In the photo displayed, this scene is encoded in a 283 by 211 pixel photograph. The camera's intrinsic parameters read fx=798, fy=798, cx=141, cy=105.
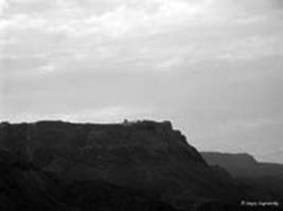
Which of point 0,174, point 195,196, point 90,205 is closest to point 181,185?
point 195,196

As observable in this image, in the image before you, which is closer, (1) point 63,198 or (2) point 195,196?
(1) point 63,198

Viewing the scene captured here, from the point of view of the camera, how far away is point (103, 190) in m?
166

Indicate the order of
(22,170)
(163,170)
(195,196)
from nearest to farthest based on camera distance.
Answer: (22,170) → (195,196) → (163,170)

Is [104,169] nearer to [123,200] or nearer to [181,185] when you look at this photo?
[181,185]

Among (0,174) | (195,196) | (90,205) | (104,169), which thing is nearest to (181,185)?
(195,196)

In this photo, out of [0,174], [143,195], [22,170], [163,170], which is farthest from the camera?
[163,170]

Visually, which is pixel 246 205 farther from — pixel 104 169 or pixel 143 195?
pixel 104 169

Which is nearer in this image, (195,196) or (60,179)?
(60,179)

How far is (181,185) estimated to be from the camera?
188m

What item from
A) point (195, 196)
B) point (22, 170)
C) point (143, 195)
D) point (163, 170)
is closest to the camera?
point (22, 170)

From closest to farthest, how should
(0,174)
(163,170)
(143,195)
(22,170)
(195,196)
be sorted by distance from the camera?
(0,174), (22,170), (143,195), (195,196), (163,170)

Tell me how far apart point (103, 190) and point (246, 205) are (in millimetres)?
30042

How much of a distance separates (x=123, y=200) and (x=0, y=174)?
2762 centimetres

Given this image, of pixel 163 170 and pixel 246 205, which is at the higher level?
pixel 163 170
